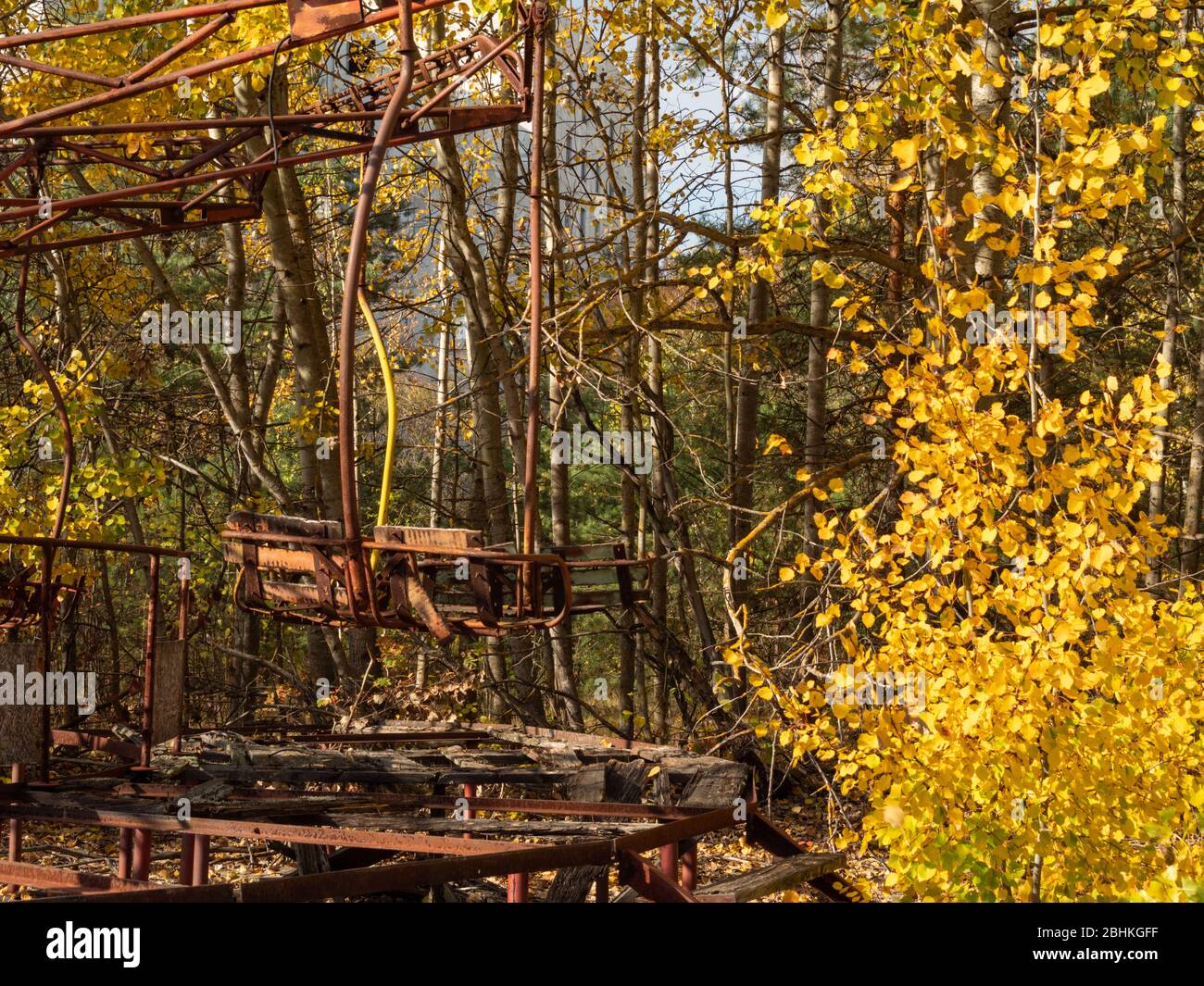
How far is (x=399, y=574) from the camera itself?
3443 millimetres

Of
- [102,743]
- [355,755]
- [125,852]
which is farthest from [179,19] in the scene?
[102,743]

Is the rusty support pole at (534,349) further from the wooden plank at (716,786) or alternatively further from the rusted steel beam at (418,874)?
the wooden plank at (716,786)

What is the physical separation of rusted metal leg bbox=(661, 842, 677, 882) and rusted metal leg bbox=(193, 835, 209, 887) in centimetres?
150

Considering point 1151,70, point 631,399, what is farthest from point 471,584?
point 631,399

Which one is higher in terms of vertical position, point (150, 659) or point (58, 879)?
point (150, 659)

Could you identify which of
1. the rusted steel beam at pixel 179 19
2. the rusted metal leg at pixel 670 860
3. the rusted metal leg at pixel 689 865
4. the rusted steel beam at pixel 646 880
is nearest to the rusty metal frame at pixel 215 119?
the rusted steel beam at pixel 179 19

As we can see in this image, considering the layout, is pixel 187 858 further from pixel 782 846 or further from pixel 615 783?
pixel 782 846

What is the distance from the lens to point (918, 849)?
393 cm

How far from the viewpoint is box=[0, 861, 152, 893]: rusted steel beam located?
11.4 ft

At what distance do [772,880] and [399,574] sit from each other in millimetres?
1646

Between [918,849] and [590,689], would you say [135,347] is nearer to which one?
[590,689]

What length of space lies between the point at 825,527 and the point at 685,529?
4336mm

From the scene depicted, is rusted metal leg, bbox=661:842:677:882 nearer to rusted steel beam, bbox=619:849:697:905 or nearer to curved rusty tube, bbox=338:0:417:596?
rusted steel beam, bbox=619:849:697:905
